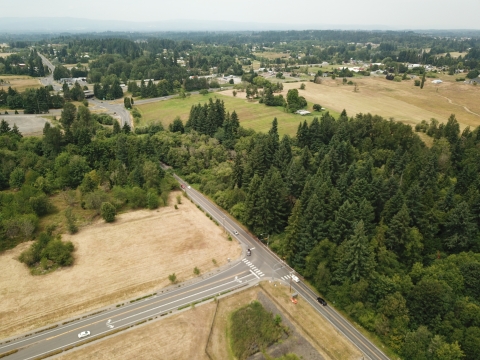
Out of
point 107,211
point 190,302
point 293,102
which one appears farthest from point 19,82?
point 190,302

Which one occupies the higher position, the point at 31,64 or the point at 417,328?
the point at 31,64

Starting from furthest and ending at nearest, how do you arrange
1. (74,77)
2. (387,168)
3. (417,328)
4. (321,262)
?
1. (74,77)
2. (387,168)
3. (321,262)
4. (417,328)

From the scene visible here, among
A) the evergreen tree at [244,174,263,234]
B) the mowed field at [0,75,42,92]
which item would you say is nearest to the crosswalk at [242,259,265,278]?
the evergreen tree at [244,174,263,234]

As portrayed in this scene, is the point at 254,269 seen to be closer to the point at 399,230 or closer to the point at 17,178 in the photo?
the point at 399,230

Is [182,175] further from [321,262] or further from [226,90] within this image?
[226,90]

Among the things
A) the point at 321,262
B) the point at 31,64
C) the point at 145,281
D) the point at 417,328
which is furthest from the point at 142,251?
the point at 31,64

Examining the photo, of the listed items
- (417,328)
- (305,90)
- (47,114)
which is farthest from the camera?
(305,90)

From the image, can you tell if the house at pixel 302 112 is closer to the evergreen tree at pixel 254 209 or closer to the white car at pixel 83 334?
the evergreen tree at pixel 254 209

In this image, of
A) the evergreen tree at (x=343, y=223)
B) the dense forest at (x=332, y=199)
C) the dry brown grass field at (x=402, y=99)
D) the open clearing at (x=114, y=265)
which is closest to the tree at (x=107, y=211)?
the dense forest at (x=332, y=199)
